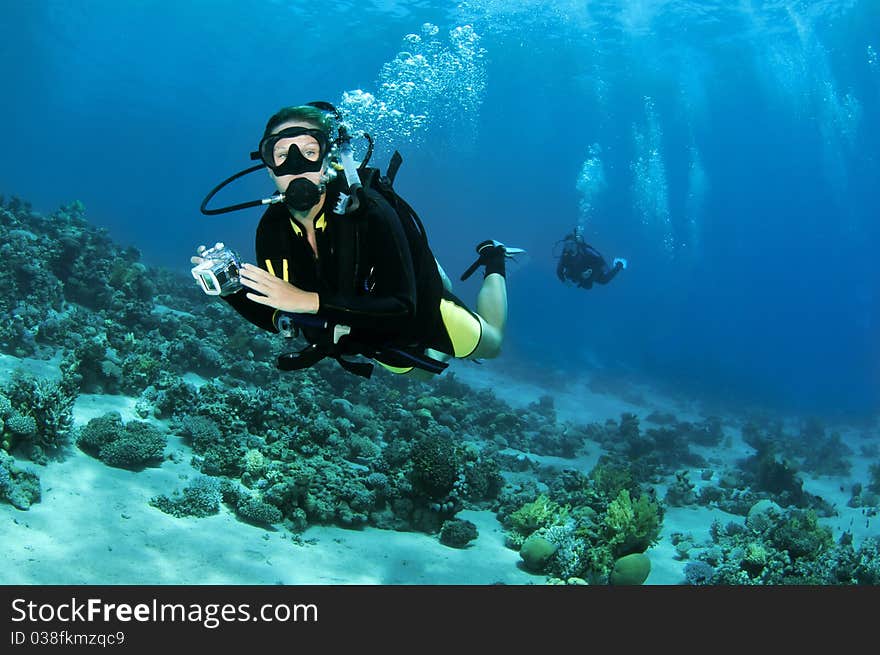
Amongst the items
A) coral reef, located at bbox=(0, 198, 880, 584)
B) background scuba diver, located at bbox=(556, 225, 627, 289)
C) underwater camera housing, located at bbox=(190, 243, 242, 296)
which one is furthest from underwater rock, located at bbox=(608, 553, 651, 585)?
background scuba diver, located at bbox=(556, 225, 627, 289)

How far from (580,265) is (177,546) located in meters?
13.7

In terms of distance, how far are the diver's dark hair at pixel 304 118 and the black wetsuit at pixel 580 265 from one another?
1350 centimetres

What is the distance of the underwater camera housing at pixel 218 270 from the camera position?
9.83ft

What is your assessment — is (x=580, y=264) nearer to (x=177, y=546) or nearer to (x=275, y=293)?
(x=177, y=546)

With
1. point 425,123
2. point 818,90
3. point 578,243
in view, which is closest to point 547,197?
point 425,123

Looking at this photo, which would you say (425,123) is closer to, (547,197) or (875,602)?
(547,197)

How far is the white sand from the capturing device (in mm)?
5125

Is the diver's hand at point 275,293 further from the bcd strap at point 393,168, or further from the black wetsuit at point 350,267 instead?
the bcd strap at point 393,168

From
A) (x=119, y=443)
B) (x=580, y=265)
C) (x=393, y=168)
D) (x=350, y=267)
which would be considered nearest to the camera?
(x=350, y=267)

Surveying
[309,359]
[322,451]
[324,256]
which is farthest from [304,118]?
[322,451]

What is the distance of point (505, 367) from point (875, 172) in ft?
249

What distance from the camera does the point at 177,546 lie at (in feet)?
18.8

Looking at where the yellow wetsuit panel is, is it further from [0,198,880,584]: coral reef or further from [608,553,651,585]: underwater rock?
[608,553,651,585]: underwater rock

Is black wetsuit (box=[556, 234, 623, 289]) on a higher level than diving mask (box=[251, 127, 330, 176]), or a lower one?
higher
